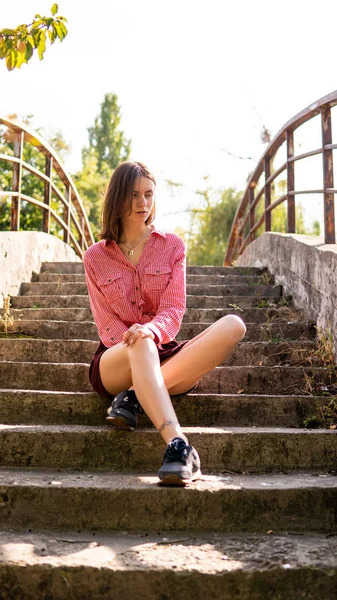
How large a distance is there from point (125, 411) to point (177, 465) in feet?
1.43

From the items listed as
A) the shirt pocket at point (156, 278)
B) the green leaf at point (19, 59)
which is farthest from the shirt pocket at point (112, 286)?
the green leaf at point (19, 59)

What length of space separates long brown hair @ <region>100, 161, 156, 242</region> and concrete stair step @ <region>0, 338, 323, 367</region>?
889 mm

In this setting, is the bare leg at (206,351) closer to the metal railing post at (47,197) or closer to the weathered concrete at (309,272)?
the weathered concrete at (309,272)

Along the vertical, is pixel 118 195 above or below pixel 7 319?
above

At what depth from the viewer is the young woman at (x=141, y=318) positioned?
2.68m

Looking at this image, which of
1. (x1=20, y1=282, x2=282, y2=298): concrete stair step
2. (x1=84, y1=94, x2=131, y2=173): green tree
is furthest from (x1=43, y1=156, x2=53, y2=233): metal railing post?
(x1=84, y1=94, x2=131, y2=173): green tree

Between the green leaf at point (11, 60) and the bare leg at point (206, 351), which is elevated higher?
the green leaf at point (11, 60)

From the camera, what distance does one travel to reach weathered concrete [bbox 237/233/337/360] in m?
3.87

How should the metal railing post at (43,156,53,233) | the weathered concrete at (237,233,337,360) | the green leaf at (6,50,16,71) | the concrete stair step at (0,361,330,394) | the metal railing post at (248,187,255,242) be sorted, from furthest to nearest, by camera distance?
the metal railing post at (248,187,255,242) < the metal railing post at (43,156,53,233) < the weathered concrete at (237,233,337,360) < the concrete stair step at (0,361,330,394) < the green leaf at (6,50,16,71)

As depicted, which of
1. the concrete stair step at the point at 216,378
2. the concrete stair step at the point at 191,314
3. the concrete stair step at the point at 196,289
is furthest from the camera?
the concrete stair step at the point at 196,289

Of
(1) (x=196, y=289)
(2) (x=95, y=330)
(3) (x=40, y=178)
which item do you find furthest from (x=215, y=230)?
(2) (x=95, y=330)

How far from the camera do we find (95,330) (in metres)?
4.29

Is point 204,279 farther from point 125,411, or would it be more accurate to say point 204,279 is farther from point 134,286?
point 125,411

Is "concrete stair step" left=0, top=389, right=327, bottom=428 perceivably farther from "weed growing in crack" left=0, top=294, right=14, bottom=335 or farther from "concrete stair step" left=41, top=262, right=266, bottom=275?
"concrete stair step" left=41, top=262, right=266, bottom=275
